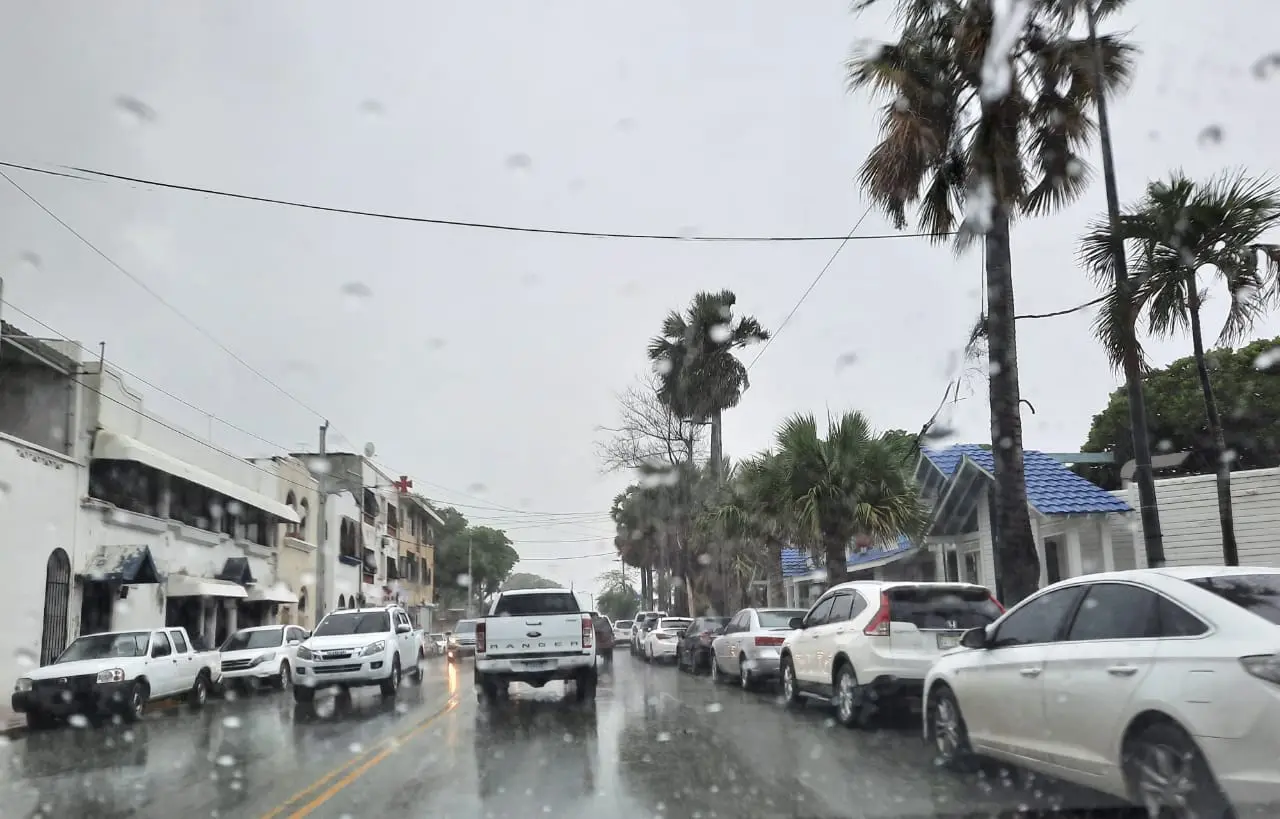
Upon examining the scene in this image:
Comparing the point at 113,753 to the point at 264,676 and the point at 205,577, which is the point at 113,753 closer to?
the point at 264,676

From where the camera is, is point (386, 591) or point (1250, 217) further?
point (386, 591)

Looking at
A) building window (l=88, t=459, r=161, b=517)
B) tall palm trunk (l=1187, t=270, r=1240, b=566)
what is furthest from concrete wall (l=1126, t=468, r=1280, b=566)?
building window (l=88, t=459, r=161, b=517)

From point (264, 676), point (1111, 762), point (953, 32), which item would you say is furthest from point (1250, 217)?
point (264, 676)

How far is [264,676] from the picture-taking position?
2270 cm

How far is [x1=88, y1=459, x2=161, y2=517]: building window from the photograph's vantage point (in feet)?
80.8

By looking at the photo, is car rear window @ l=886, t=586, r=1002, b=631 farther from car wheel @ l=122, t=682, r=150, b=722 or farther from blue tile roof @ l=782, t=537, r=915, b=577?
blue tile roof @ l=782, t=537, r=915, b=577

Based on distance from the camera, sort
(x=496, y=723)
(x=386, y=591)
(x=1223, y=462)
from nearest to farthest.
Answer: (x=1223, y=462) < (x=496, y=723) < (x=386, y=591)

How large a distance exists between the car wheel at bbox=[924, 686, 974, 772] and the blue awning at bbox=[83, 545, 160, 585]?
1979 cm

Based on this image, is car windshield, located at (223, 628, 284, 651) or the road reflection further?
car windshield, located at (223, 628, 284, 651)

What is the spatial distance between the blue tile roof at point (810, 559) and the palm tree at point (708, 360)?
17.5 feet

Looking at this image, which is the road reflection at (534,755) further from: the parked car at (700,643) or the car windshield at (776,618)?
the parked car at (700,643)

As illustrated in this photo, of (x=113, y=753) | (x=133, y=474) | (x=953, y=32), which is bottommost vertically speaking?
(x=113, y=753)

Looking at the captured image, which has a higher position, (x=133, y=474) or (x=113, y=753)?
(x=133, y=474)

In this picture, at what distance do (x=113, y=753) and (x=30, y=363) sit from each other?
14.2 metres
